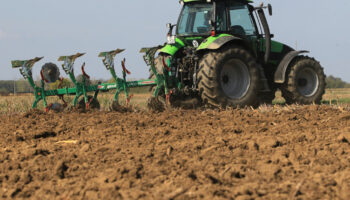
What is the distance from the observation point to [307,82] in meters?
9.72

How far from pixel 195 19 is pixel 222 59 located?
1260 mm

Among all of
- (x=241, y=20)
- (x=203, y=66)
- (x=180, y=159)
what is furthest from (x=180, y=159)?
A: (x=241, y=20)

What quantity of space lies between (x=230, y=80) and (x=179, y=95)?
1.00 meters

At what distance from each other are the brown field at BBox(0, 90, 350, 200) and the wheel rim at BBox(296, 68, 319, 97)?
3662 millimetres

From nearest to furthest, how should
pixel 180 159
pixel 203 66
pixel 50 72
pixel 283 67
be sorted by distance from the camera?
1. pixel 180 159
2. pixel 203 66
3. pixel 50 72
4. pixel 283 67

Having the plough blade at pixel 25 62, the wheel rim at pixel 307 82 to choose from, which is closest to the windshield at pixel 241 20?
the wheel rim at pixel 307 82

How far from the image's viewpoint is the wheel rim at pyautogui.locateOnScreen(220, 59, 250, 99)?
8.16 meters

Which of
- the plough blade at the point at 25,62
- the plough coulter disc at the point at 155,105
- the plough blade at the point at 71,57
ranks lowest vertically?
the plough coulter disc at the point at 155,105

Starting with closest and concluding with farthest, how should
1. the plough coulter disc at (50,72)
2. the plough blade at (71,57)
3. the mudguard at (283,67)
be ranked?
the plough blade at (71,57), the plough coulter disc at (50,72), the mudguard at (283,67)

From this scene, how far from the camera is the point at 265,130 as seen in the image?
5.09m

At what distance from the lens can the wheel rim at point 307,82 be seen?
378 inches

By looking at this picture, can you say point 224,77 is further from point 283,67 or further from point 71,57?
point 71,57

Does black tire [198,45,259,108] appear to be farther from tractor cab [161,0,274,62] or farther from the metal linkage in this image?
the metal linkage

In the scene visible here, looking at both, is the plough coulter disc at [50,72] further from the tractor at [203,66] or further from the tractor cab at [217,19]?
the tractor cab at [217,19]
